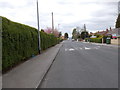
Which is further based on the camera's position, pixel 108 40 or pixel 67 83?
pixel 108 40

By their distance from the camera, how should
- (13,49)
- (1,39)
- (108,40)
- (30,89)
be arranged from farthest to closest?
(108,40), (13,49), (1,39), (30,89)

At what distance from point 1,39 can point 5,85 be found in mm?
2395

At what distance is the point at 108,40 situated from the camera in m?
43.0

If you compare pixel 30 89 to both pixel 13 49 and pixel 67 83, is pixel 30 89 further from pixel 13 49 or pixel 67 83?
pixel 13 49

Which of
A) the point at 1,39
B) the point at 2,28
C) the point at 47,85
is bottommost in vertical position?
the point at 47,85

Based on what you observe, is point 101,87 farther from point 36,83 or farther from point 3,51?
point 3,51

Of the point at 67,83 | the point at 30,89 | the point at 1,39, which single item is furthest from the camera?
the point at 1,39

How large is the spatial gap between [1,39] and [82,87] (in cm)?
420

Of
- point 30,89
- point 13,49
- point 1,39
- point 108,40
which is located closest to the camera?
point 30,89

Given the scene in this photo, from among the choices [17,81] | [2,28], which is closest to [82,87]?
[17,81]

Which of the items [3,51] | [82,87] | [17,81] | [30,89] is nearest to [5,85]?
[17,81]

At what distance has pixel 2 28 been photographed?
6.90 meters

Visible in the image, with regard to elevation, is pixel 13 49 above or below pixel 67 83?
above

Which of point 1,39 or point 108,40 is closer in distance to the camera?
point 1,39
